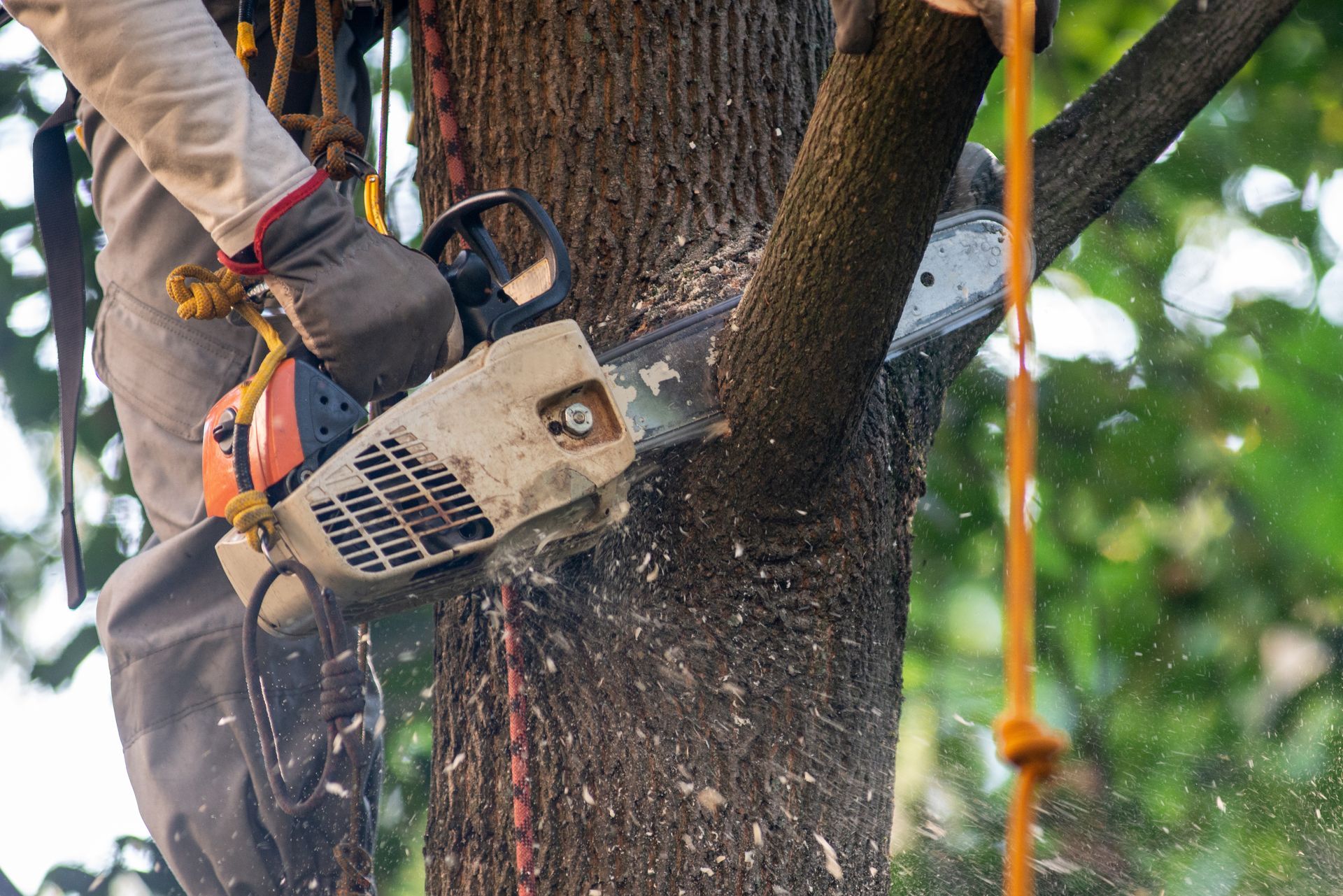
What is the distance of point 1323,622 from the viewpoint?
10.7ft

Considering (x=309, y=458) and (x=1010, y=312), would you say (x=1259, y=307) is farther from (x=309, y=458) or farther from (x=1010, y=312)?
(x=309, y=458)

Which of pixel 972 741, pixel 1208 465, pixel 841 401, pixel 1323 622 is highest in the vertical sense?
pixel 841 401

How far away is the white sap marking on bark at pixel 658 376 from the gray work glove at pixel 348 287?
279 mm

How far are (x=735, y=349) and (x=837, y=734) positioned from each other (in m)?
0.52

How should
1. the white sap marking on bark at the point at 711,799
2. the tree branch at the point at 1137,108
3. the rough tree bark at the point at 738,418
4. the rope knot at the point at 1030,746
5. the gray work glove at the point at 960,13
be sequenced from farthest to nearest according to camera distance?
1. the tree branch at the point at 1137,108
2. the white sap marking on bark at the point at 711,799
3. the rough tree bark at the point at 738,418
4. the gray work glove at the point at 960,13
5. the rope knot at the point at 1030,746

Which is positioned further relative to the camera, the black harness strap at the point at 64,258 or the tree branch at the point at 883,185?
the black harness strap at the point at 64,258

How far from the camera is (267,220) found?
1.47m

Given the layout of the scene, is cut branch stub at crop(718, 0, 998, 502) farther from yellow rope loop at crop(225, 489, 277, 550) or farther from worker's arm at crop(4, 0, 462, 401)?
yellow rope loop at crop(225, 489, 277, 550)

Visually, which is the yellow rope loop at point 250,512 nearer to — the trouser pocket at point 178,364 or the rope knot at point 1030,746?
the trouser pocket at point 178,364

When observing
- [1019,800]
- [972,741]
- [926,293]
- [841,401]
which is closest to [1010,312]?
[926,293]

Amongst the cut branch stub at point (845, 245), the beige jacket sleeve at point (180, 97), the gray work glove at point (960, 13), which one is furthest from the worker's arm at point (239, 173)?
the gray work glove at point (960, 13)

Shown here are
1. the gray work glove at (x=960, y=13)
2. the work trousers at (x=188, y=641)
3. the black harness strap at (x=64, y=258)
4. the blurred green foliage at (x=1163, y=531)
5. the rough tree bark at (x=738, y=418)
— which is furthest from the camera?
the blurred green foliage at (x=1163, y=531)

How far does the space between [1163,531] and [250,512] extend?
2.63 m

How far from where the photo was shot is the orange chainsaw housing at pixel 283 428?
4.91 ft
